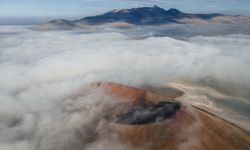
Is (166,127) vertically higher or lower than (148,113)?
lower

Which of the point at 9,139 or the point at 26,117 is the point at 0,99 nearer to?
the point at 26,117

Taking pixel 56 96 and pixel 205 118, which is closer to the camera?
pixel 205 118

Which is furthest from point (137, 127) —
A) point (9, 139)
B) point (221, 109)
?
point (221, 109)

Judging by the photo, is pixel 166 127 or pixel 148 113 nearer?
pixel 166 127

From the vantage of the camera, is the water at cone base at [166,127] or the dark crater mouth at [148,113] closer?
the water at cone base at [166,127]

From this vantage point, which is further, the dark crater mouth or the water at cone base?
the dark crater mouth
